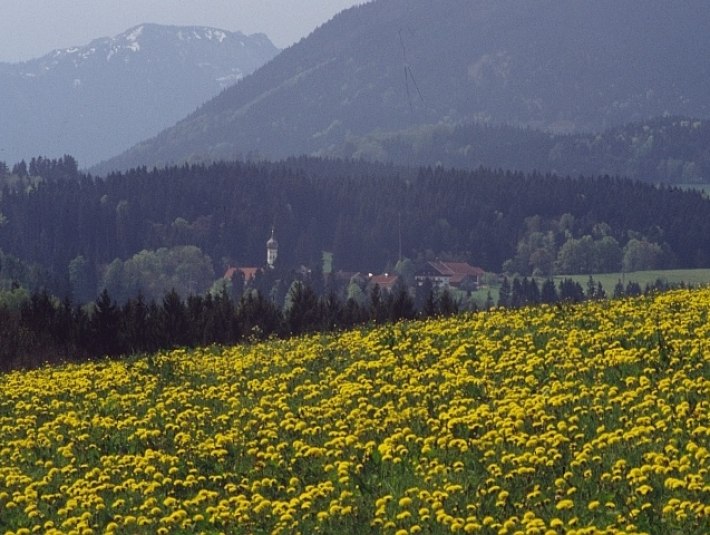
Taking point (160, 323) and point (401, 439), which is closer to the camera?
point (401, 439)

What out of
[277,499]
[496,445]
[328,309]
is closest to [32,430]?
[277,499]

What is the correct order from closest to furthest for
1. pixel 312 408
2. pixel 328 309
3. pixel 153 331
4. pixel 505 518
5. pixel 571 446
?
1. pixel 505 518
2. pixel 571 446
3. pixel 312 408
4. pixel 153 331
5. pixel 328 309

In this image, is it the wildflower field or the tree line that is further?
the tree line

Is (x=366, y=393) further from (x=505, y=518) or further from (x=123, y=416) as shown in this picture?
(x=505, y=518)

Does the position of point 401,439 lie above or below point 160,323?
above

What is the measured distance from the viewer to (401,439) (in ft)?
57.4

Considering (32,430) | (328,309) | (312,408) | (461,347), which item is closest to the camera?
(312,408)

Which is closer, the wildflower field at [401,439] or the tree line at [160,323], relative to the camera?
the wildflower field at [401,439]

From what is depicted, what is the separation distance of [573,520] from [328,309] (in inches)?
1254

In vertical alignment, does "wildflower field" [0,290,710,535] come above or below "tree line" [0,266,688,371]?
above

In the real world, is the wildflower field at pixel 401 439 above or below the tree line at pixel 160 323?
above

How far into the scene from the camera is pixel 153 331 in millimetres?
36625

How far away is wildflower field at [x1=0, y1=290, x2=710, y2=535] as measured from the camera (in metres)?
14.2

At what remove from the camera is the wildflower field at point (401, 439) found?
14219mm
